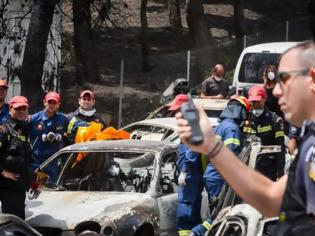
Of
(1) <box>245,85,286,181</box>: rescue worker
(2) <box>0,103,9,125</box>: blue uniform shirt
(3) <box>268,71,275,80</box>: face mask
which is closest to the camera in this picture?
(2) <box>0,103,9,125</box>: blue uniform shirt

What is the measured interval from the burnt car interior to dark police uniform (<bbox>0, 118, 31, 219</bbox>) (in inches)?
30.6

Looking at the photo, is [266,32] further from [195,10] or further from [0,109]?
[0,109]

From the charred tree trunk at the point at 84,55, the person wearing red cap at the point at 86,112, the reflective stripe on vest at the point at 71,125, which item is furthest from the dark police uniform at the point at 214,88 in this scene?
the charred tree trunk at the point at 84,55

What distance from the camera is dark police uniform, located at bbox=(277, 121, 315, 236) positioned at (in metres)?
2.69

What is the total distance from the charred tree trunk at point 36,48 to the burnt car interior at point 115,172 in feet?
15.4

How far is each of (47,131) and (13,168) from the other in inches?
88.7

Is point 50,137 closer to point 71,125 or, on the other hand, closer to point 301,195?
point 71,125

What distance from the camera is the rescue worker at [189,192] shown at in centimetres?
765

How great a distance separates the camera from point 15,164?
7824 millimetres

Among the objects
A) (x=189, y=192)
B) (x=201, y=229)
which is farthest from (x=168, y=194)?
(x=201, y=229)

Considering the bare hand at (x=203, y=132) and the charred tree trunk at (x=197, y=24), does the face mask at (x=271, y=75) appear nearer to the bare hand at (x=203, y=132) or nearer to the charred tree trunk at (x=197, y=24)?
the bare hand at (x=203, y=132)

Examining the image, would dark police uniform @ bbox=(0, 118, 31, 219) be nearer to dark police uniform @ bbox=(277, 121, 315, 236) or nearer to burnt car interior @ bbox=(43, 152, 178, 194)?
burnt car interior @ bbox=(43, 152, 178, 194)

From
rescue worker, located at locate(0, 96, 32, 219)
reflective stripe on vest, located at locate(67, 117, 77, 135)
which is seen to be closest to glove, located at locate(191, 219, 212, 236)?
rescue worker, located at locate(0, 96, 32, 219)

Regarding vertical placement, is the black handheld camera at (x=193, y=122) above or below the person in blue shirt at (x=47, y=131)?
above
